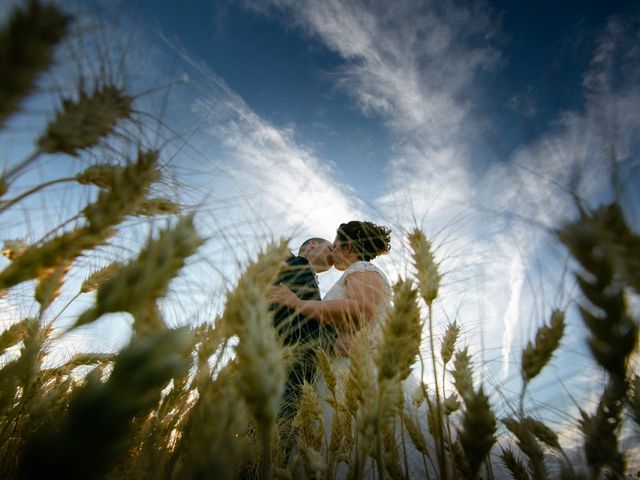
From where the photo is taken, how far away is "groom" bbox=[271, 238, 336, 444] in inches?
87.4

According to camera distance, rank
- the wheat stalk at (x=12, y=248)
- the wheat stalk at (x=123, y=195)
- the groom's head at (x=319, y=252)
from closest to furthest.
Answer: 1. the wheat stalk at (x=123, y=195)
2. the wheat stalk at (x=12, y=248)
3. the groom's head at (x=319, y=252)

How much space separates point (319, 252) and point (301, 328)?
1309 mm

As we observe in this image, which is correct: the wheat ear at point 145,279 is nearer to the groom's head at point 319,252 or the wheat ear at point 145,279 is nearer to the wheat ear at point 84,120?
the wheat ear at point 84,120

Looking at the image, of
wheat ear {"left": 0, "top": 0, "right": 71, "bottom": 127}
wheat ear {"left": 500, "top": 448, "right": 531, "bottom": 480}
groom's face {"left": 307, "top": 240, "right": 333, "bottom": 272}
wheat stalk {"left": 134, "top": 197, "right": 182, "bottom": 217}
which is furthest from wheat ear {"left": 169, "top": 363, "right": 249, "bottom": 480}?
groom's face {"left": 307, "top": 240, "right": 333, "bottom": 272}

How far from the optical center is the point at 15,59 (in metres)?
0.79

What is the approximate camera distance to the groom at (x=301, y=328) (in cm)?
222

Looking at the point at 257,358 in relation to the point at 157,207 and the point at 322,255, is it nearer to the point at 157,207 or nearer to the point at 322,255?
the point at 157,207

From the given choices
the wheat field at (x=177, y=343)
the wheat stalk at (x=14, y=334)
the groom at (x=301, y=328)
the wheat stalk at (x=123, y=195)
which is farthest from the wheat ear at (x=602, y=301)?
the wheat stalk at (x=14, y=334)

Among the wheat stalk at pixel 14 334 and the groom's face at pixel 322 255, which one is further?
the groom's face at pixel 322 255

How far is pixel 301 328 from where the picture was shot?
367cm

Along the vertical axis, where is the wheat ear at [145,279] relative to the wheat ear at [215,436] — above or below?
above

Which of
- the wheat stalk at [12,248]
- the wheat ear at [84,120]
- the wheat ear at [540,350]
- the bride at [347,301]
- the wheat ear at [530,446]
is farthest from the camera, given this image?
the bride at [347,301]

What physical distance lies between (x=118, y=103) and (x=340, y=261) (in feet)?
11.6

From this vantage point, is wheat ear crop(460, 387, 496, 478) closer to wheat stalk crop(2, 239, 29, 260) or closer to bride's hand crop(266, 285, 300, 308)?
bride's hand crop(266, 285, 300, 308)
